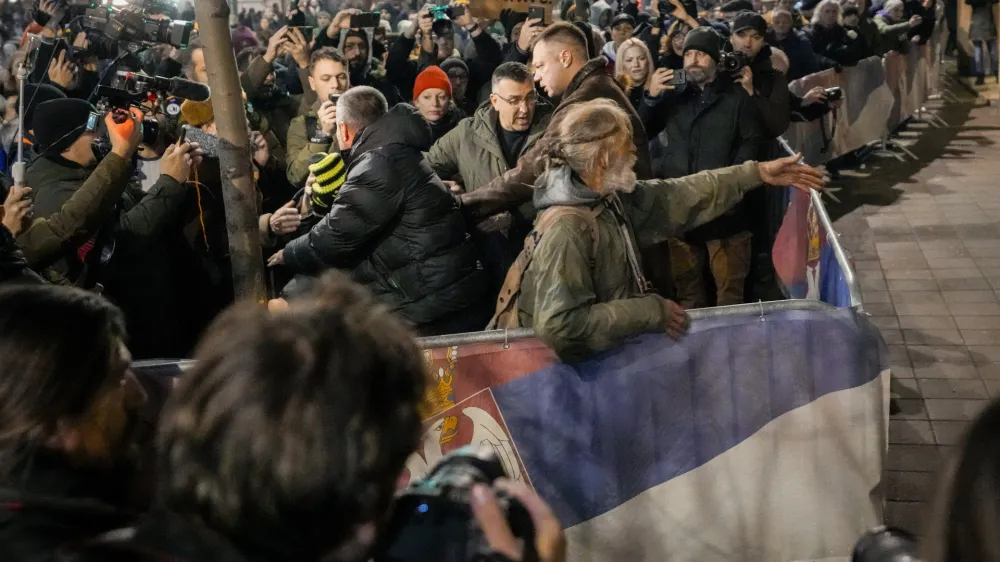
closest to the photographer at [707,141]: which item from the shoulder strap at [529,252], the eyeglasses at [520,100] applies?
the eyeglasses at [520,100]

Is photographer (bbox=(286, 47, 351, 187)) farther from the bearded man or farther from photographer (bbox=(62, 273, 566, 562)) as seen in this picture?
photographer (bbox=(62, 273, 566, 562))

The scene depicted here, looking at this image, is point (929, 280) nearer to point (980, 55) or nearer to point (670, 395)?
point (670, 395)

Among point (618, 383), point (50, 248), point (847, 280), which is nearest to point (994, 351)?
point (847, 280)

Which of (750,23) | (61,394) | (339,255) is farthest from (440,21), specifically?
(61,394)

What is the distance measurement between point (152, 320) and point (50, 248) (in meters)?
0.72

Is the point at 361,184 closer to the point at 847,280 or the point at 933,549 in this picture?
the point at 847,280

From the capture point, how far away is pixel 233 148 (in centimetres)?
368

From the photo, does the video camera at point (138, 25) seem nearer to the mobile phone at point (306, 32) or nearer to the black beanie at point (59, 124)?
the black beanie at point (59, 124)

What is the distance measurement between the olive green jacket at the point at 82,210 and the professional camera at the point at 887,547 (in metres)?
3.58

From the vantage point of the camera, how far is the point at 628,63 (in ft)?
21.6

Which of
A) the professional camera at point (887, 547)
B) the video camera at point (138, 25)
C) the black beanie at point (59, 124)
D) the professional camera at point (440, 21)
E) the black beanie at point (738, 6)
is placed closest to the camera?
the professional camera at point (887, 547)

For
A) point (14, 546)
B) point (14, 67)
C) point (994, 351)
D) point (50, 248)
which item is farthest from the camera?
point (14, 67)

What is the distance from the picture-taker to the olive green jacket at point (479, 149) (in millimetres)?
5391

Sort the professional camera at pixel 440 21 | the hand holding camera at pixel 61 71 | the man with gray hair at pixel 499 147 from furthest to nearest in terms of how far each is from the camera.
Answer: the professional camera at pixel 440 21, the hand holding camera at pixel 61 71, the man with gray hair at pixel 499 147
